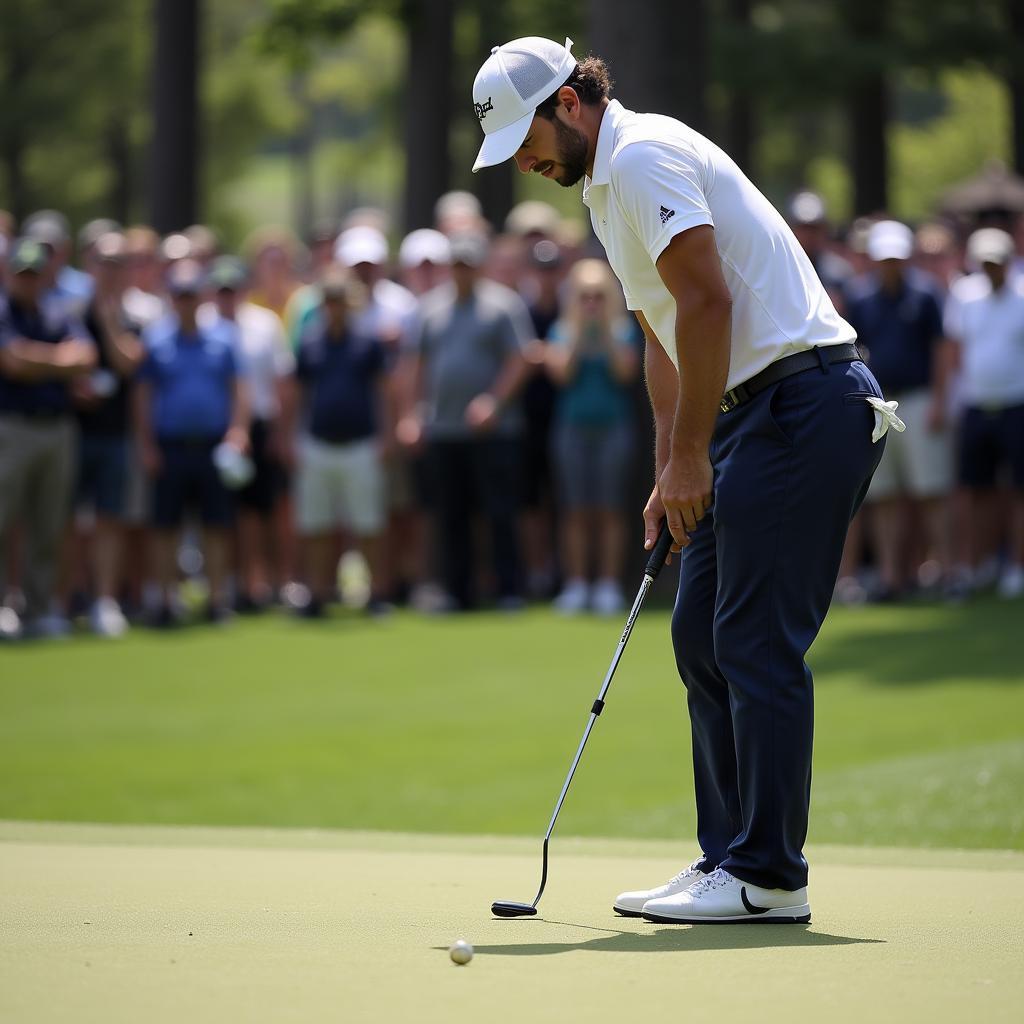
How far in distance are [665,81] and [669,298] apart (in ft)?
34.5

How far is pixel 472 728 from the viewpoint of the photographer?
1045 cm

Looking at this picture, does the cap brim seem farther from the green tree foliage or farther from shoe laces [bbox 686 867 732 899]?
the green tree foliage

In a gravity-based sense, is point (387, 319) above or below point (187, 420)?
above

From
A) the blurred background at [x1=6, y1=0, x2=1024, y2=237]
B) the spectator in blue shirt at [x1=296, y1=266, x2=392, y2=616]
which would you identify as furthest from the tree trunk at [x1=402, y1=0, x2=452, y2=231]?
the spectator in blue shirt at [x1=296, y1=266, x2=392, y2=616]

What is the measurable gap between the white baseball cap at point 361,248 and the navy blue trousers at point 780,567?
1028 cm

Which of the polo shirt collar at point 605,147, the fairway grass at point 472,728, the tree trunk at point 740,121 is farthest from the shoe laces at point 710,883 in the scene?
the tree trunk at point 740,121

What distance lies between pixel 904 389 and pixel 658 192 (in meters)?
9.51

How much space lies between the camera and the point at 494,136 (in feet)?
16.7

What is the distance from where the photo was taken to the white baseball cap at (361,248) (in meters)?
15.1

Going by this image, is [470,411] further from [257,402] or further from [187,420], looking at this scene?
[187,420]

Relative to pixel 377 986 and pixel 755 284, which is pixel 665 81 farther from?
pixel 377 986

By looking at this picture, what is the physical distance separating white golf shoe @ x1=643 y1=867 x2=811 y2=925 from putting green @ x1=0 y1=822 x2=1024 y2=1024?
76 mm

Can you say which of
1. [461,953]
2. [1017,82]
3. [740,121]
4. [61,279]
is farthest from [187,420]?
[740,121]

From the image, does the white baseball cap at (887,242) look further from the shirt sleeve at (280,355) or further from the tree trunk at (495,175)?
the tree trunk at (495,175)
